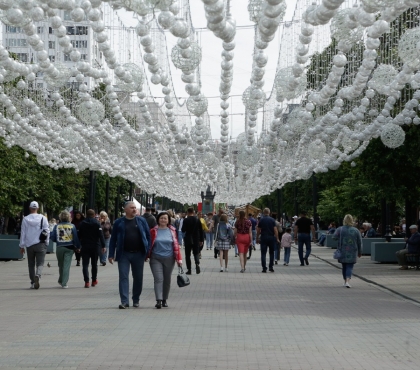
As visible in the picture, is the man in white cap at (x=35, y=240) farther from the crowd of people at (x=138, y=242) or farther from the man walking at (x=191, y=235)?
the man walking at (x=191, y=235)

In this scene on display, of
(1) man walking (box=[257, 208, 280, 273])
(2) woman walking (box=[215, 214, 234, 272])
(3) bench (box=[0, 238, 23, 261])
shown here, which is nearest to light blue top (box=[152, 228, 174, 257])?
(2) woman walking (box=[215, 214, 234, 272])

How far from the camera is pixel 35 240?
2058cm

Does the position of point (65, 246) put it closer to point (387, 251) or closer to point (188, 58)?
point (188, 58)

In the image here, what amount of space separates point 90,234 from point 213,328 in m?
8.45

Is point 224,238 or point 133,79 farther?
point 224,238

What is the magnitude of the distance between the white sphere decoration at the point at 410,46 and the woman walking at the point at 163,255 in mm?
4774

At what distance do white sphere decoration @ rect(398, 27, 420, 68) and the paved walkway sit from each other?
404 cm

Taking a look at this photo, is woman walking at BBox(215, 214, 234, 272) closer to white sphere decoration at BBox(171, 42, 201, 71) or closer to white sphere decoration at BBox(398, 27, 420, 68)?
white sphere decoration at BBox(398, 27, 420, 68)

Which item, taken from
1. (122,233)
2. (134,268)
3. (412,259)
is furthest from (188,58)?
(412,259)

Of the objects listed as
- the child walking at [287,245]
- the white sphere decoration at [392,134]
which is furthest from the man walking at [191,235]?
the white sphere decoration at [392,134]

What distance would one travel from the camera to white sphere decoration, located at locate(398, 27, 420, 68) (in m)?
15.2

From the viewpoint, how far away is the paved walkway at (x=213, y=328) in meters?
10.3

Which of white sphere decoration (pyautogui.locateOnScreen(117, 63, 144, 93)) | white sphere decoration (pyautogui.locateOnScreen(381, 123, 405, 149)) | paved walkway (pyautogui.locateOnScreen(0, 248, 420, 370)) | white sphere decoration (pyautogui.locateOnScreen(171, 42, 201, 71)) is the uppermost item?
white sphere decoration (pyautogui.locateOnScreen(117, 63, 144, 93))

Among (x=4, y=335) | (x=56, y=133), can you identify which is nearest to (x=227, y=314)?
(x=4, y=335)
